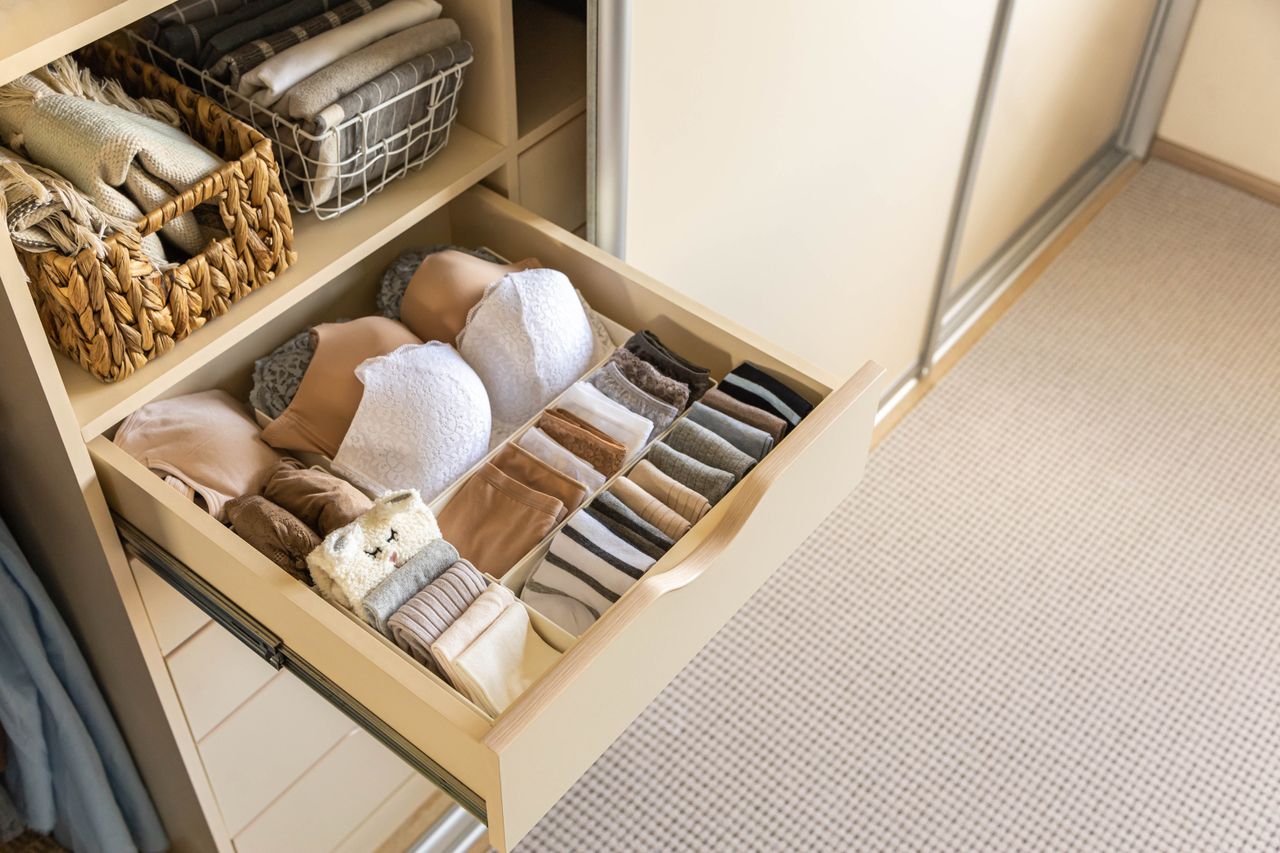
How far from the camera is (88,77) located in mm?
1013

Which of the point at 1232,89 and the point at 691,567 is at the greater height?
the point at 691,567

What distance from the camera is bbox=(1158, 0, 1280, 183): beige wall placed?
2.53 metres

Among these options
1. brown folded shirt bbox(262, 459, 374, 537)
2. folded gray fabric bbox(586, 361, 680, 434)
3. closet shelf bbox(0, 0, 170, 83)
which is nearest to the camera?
closet shelf bbox(0, 0, 170, 83)

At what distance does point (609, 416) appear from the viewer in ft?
3.65

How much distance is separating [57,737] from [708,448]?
0.73 metres

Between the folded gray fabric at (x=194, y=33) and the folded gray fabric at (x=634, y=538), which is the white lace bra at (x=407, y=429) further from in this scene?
the folded gray fabric at (x=194, y=33)

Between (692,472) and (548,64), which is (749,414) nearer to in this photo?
(692,472)

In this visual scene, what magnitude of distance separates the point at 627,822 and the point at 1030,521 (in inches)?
32.5

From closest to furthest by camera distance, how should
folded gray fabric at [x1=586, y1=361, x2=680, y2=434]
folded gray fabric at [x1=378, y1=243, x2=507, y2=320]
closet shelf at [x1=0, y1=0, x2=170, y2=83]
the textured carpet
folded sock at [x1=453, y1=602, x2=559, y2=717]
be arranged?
1. closet shelf at [x1=0, y1=0, x2=170, y2=83]
2. folded sock at [x1=453, y1=602, x2=559, y2=717]
3. folded gray fabric at [x1=586, y1=361, x2=680, y2=434]
4. folded gray fabric at [x1=378, y1=243, x2=507, y2=320]
5. the textured carpet

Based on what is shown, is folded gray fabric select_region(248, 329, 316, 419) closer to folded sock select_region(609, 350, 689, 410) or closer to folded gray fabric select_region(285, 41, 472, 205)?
folded gray fabric select_region(285, 41, 472, 205)

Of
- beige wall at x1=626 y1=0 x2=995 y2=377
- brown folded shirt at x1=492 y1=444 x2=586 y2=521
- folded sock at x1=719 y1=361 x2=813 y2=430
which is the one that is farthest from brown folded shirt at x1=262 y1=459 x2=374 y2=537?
beige wall at x1=626 y1=0 x2=995 y2=377

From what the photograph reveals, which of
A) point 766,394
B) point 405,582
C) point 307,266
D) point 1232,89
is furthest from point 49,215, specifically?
point 1232,89

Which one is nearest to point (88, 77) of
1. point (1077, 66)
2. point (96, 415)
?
point (96, 415)

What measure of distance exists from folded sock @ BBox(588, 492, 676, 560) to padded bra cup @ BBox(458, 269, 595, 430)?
158mm
